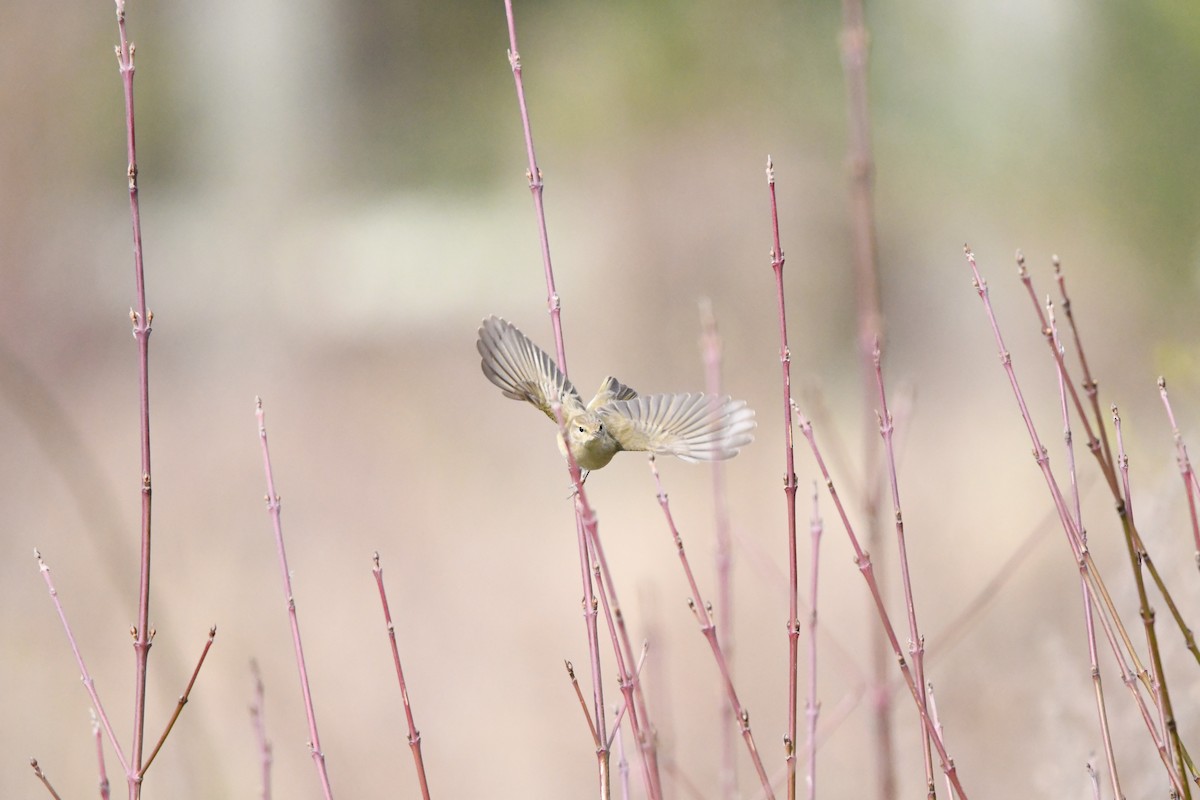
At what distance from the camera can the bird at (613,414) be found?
0.35m

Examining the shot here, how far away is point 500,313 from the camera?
1.79 meters

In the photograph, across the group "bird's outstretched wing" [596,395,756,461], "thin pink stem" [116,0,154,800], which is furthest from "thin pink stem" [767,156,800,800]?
"thin pink stem" [116,0,154,800]

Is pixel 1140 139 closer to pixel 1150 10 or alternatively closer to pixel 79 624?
pixel 1150 10

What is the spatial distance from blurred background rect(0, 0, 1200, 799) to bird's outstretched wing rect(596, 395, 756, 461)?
1.01m

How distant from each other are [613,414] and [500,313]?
4.65ft

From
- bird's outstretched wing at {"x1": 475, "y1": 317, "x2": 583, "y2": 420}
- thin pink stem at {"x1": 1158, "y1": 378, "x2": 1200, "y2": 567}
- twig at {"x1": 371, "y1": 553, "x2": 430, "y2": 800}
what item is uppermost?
bird's outstretched wing at {"x1": 475, "y1": 317, "x2": 583, "y2": 420}

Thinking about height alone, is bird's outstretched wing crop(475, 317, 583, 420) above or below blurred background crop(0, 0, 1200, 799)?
below

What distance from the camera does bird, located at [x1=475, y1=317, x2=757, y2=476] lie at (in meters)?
0.35

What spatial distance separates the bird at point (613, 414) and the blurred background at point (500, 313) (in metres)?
1.00

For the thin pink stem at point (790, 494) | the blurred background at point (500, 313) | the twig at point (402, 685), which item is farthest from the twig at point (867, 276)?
the blurred background at point (500, 313)

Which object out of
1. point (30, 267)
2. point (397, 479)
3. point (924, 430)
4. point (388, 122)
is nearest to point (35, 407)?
point (30, 267)

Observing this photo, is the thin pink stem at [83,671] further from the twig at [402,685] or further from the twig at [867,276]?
the twig at [867,276]

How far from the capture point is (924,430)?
166 cm

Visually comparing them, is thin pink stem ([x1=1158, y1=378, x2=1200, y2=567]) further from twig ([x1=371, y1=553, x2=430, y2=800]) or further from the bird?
twig ([x1=371, y1=553, x2=430, y2=800])
